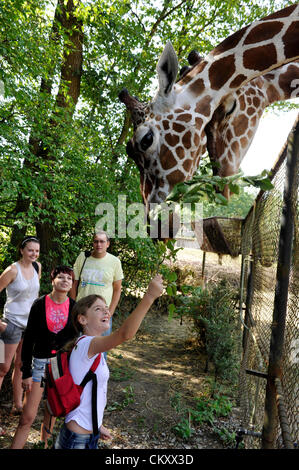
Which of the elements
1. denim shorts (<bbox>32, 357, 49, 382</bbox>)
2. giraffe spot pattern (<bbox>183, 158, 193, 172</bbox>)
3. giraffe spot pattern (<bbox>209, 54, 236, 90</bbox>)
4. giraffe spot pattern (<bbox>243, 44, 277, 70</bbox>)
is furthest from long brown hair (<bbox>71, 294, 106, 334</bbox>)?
giraffe spot pattern (<bbox>243, 44, 277, 70</bbox>)

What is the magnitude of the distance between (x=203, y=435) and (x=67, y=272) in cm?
233

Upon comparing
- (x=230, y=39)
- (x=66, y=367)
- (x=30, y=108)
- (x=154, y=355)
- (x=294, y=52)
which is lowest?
(x=154, y=355)

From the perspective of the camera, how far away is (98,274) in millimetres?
3543

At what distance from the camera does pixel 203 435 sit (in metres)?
3.56

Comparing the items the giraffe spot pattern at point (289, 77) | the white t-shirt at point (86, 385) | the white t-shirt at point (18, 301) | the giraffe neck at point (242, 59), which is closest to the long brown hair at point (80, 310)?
the white t-shirt at point (86, 385)

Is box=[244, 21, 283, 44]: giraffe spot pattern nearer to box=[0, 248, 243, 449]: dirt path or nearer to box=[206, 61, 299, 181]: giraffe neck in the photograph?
box=[206, 61, 299, 181]: giraffe neck

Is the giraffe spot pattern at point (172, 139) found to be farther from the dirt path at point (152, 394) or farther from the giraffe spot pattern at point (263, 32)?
the dirt path at point (152, 394)

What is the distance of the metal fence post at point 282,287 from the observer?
1.63m

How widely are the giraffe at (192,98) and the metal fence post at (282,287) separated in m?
1.43

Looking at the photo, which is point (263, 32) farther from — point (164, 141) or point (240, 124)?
point (164, 141)

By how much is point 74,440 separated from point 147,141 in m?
2.29

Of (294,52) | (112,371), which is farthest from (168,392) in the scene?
(294,52)

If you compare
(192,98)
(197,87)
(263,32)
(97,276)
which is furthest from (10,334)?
(263,32)
